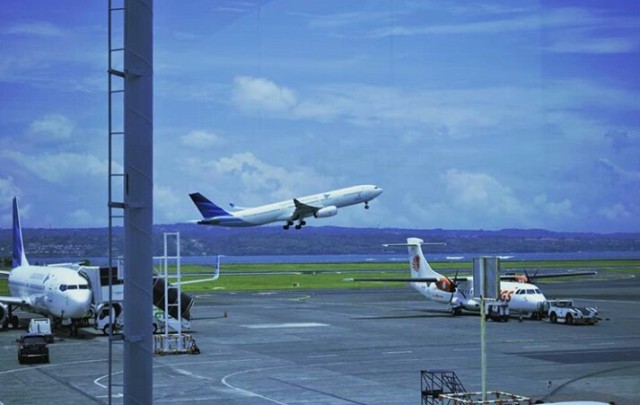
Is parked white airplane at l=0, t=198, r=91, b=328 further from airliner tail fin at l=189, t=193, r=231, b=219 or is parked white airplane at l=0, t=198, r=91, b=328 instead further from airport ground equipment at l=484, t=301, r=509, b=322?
airliner tail fin at l=189, t=193, r=231, b=219

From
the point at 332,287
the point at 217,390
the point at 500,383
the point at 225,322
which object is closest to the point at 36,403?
the point at 217,390

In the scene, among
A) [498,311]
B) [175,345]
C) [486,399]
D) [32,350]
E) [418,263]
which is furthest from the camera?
[418,263]

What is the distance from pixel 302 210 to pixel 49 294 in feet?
269

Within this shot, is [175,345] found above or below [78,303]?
below

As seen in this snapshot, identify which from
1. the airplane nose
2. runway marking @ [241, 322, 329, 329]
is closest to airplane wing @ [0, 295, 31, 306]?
the airplane nose

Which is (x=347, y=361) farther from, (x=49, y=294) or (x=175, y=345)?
(x=49, y=294)

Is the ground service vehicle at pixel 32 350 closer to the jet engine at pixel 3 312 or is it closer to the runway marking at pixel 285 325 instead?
the jet engine at pixel 3 312

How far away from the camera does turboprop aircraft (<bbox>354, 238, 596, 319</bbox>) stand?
73.5m

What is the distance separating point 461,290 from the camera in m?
79.2

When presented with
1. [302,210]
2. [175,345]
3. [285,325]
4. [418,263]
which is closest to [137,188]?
[175,345]

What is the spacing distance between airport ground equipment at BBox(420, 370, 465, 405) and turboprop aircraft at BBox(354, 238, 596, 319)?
3210 centimetres

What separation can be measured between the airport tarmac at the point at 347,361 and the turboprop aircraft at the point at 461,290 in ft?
6.38

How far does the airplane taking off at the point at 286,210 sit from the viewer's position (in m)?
142

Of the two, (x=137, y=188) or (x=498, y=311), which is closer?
(x=137, y=188)
